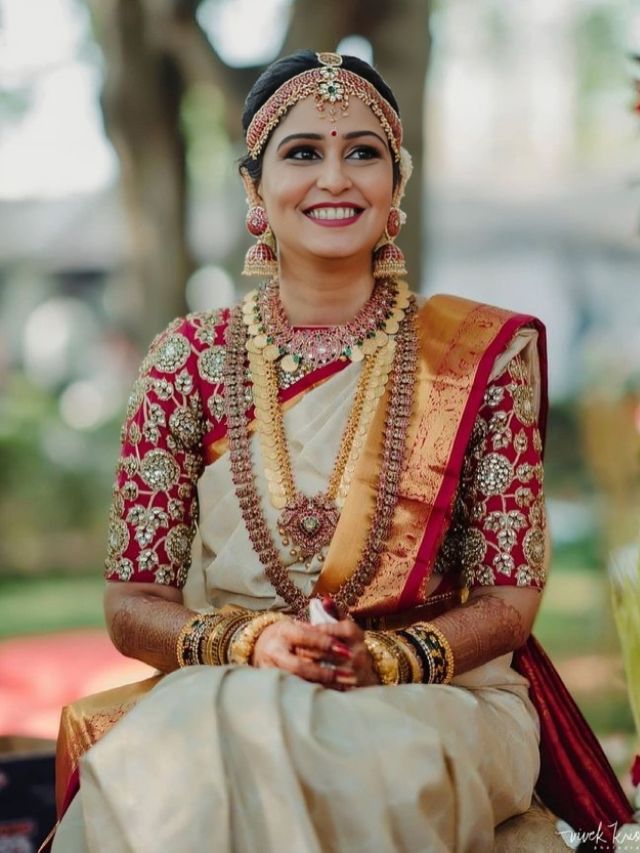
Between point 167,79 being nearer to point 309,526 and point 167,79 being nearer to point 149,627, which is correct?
point 309,526

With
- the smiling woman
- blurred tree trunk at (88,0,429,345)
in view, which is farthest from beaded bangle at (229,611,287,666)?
blurred tree trunk at (88,0,429,345)

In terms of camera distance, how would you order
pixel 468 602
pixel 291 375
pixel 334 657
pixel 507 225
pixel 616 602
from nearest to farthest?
1. pixel 334 657
2. pixel 468 602
3. pixel 291 375
4. pixel 616 602
5. pixel 507 225

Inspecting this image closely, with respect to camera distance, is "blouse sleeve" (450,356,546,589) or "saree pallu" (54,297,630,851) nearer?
"saree pallu" (54,297,630,851)

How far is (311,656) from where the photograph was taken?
2.43 metres

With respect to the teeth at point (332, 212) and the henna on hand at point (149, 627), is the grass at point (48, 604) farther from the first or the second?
the teeth at point (332, 212)

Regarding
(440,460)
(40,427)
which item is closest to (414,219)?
(440,460)

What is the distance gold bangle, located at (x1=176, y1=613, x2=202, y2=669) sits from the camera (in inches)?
105

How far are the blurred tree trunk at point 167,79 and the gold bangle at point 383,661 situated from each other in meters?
3.50

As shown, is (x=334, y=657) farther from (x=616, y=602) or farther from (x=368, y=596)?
(x=616, y=602)

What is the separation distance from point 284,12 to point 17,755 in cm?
470

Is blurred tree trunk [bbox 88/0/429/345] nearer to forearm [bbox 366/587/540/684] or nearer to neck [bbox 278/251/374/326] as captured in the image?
neck [bbox 278/251/374/326]

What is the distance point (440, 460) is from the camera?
2850mm

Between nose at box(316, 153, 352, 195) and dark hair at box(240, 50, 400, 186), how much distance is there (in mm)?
216

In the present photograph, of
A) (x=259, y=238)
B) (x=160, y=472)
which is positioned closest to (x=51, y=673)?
(x=160, y=472)
